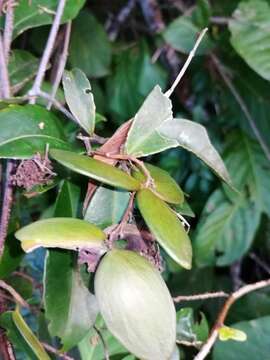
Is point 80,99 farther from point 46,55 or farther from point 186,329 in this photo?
point 186,329

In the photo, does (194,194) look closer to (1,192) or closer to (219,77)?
(219,77)

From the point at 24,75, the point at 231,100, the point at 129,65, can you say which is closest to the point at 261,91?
the point at 231,100

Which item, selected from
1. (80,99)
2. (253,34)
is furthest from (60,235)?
(253,34)

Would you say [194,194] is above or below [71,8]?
below

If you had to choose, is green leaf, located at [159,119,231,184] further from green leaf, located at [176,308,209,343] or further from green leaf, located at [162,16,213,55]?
green leaf, located at [162,16,213,55]

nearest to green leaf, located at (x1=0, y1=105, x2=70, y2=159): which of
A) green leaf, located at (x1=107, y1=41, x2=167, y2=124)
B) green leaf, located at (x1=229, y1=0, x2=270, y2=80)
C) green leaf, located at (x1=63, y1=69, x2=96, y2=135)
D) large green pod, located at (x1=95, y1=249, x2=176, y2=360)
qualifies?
green leaf, located at (x1=63, y1=69, x2=96, y2=135)

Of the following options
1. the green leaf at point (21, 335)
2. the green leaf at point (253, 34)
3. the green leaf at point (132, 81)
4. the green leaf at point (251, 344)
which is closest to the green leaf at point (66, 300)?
the green leaf at point (21, 335)

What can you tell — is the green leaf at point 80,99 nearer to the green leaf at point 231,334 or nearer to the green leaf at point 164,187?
the green leaf at point 164,187
